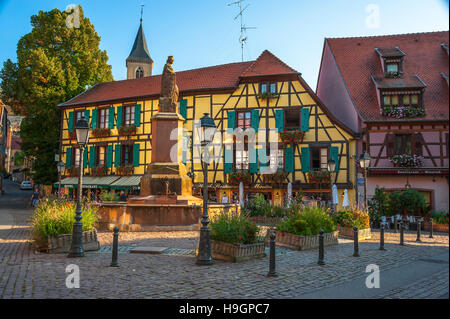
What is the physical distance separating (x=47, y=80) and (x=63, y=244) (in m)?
23.6

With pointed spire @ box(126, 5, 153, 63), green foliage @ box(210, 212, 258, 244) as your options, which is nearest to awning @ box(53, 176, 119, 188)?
green foliage @ box(210, 212, 258, 244)

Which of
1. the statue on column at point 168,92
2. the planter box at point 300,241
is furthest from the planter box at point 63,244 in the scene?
the statue on column at point 168,92

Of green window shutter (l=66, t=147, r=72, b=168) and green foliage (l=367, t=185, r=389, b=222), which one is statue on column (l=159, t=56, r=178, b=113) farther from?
green window shutter (l=66, t=147, r=72, b=168)

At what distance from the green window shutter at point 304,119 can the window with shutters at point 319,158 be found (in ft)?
4.47

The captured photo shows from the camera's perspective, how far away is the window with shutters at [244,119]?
24.6m

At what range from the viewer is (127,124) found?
28.0 meters

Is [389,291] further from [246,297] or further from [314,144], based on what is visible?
[314,144]

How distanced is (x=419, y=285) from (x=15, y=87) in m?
32.0

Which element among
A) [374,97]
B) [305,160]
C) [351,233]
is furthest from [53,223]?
[374,97]

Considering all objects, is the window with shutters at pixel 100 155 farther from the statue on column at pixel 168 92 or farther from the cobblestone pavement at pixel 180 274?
the cobblestone pavement at pixel 180 274

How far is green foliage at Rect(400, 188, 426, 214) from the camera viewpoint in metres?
15.5

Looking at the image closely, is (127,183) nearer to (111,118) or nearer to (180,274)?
(111,118)
